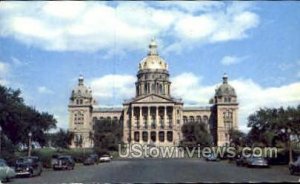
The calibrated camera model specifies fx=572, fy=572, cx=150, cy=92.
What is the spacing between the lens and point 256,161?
36.3 meters

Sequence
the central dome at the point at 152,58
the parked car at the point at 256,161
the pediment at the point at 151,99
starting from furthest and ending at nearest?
the pediment at the point at 151,99 < the parked car at the point at 256,161 < the central dome at the point at 152,58

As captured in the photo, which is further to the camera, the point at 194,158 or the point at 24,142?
the point at 24,142

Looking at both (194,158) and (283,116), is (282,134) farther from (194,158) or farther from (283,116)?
(194,158)

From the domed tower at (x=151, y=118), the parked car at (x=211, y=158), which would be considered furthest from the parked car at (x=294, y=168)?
the domed tower at (x=151, y=118)

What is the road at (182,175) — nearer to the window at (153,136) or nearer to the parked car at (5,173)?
the parked car at (5,173)

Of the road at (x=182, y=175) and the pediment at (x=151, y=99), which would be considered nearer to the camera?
the road at (x=182, y=175)

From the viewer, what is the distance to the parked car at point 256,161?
34.8 metres

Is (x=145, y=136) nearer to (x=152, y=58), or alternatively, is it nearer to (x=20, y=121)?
(x=20, y=121)

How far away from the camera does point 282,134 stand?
4866 cm

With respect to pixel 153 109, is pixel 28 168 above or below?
below

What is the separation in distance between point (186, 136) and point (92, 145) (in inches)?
650

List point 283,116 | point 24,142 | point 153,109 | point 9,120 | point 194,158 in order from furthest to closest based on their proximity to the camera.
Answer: point 153,109 < point 24,142 < point 9,120 < point 283,116 < point 194,158

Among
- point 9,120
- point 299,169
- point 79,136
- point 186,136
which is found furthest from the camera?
point 186,136

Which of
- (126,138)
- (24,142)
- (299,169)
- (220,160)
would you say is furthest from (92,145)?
(299,169)
